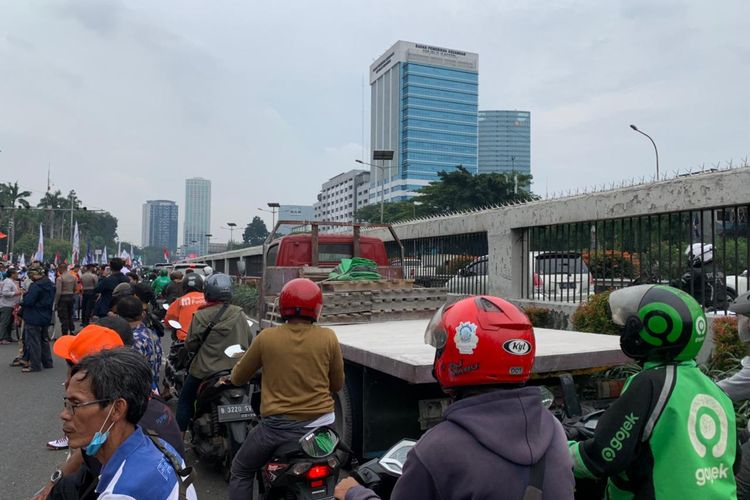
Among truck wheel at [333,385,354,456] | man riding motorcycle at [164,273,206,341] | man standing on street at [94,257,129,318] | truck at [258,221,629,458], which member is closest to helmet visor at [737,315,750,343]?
truck at [258,221,629,458]

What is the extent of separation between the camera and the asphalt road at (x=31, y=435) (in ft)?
17.0

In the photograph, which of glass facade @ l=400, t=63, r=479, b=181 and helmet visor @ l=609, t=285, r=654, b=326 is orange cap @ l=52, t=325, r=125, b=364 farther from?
glass facade @ l=400, t=63, r=479, b=181

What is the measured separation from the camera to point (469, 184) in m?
50.1

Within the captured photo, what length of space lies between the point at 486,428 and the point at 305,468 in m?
2.25

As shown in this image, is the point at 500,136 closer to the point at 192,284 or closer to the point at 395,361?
the point at 192,284

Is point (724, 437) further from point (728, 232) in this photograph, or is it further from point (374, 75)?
point (374, 75)

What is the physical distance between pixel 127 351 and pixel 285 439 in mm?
1558

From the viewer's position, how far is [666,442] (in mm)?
2045

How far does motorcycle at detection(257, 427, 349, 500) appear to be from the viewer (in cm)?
357

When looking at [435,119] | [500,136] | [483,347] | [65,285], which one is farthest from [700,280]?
[500,136]

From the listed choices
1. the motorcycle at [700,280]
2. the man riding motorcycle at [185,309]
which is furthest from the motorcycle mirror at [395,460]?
the motorcycle at [700,280]

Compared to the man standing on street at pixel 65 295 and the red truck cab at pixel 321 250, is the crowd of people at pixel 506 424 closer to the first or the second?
the red truck cab at pixel 321 250

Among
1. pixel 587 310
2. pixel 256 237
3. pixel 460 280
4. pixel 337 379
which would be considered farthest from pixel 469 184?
pixel 256 237

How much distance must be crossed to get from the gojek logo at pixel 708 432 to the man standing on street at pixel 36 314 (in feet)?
34.5
